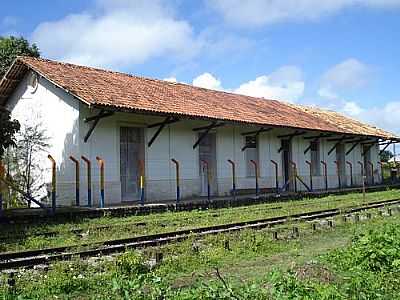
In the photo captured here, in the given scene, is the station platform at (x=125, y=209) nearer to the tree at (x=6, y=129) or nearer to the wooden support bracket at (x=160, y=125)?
the tree at (x=6, y=129)

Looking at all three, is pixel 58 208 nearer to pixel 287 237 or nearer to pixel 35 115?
pixel 35 115

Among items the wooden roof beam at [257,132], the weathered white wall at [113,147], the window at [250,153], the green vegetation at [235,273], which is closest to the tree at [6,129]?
the weathered white wall at [113,147]

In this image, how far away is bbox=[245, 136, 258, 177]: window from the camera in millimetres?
24562

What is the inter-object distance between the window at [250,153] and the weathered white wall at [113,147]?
0.98 feet

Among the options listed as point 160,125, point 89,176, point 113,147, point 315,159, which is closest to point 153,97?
point 160,125

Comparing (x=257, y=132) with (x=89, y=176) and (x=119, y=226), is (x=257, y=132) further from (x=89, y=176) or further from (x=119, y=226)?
(x=119, y=226)

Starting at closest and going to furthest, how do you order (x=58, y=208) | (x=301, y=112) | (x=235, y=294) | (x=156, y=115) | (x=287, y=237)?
(x=235, y=294), (x=287, y=237), (x=58, y=208), (x=156, y=115), (x=301, y=112)

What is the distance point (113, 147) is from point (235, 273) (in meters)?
11.7

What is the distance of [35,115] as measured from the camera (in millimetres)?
19188

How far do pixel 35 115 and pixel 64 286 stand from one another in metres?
13.5

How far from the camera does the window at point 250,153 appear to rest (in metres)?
24.6

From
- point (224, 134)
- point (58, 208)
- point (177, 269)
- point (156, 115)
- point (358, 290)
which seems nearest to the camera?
point (358, 290)

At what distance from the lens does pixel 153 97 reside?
21109 mm

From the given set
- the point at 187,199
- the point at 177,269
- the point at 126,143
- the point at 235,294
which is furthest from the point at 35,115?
the point at 235,294
